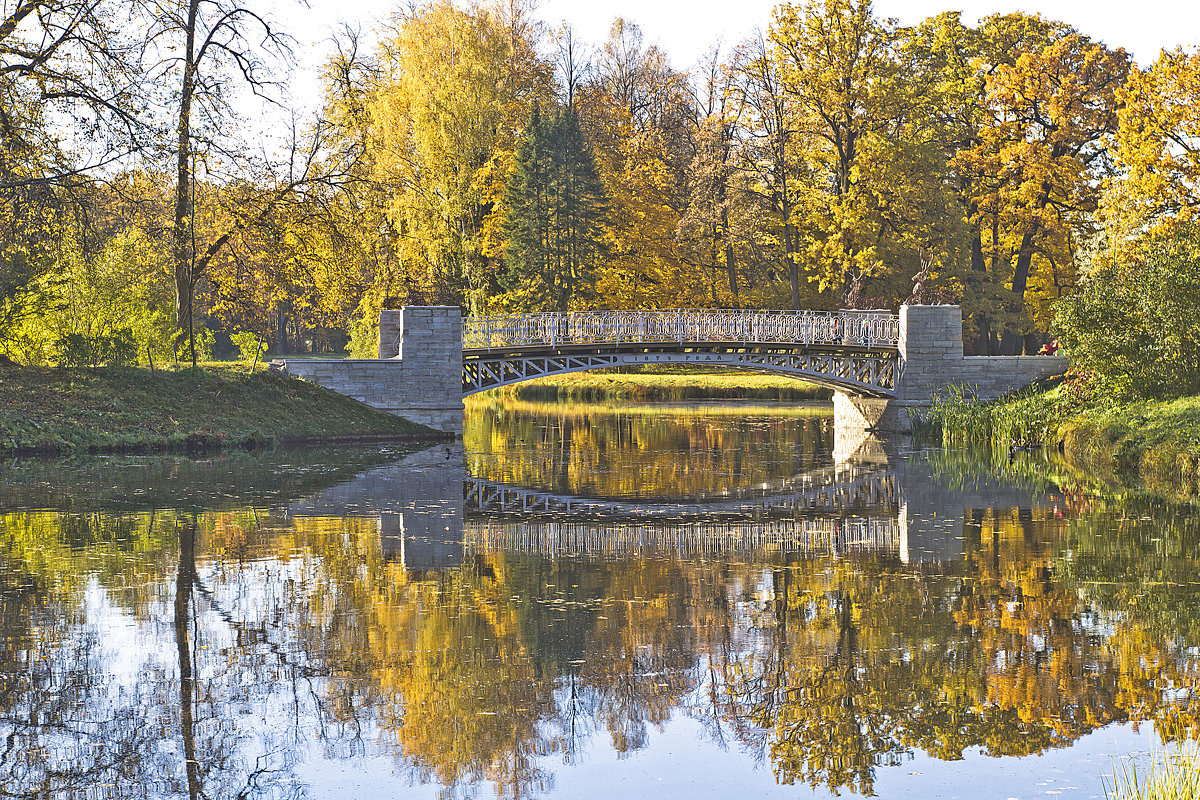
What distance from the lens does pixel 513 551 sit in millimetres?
12734

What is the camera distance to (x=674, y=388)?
148 feet

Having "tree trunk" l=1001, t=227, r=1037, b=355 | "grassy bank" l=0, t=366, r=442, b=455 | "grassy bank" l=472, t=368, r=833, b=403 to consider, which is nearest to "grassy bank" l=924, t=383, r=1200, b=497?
"tree trunk" l=1001, t=227, r=1037, b=355

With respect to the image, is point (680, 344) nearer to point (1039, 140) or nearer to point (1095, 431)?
point (1095, 431)

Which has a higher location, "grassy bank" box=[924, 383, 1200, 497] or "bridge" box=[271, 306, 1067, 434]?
"bridge" box=[271, 306, 1067, 434]

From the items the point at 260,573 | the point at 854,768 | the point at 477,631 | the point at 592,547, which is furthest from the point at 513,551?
the point at 854,768

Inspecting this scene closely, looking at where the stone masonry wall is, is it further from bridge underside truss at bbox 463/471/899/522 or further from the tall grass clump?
the tall grass clump

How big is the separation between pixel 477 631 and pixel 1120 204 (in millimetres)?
23609

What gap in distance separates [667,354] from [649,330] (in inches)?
52.4

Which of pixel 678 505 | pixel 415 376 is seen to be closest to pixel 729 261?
pixel 415 376

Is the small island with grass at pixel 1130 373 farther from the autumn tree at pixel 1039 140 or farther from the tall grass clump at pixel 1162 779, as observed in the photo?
the tall grass clump at pixel 1162 779

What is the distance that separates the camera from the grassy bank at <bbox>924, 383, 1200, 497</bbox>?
19422 mm

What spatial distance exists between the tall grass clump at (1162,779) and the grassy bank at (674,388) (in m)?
37.2

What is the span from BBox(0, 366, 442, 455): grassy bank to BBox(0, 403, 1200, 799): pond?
6.38 metres

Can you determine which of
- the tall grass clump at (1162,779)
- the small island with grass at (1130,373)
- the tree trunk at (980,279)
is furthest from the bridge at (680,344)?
the tall grass clump at (1162,779)
